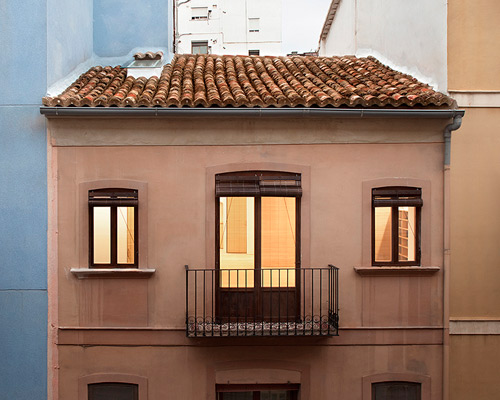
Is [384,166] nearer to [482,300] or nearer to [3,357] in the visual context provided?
[482,300]

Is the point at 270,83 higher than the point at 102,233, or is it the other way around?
the point at 270,83

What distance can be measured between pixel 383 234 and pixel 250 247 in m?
2.21

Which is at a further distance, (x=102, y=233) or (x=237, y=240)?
(x=237, y=240)

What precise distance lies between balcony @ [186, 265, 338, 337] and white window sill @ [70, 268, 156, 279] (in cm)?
71

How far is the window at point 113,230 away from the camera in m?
9.05

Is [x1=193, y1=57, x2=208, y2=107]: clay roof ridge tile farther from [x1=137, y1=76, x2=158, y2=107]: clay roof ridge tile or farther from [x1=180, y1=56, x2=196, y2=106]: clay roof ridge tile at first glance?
[x1=137, y1=76, x2=158, y2=107]: clay roof ridge tile

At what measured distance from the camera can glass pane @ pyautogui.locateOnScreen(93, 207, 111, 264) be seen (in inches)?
357

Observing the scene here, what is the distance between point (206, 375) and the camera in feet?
30.0

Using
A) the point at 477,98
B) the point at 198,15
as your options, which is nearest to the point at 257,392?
the point at 477,98

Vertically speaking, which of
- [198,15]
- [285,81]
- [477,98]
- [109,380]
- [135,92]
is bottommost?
[109,380]

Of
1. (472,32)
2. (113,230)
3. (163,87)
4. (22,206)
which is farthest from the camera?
(163,87)

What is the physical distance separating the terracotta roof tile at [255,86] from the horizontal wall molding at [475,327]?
355 centimetres

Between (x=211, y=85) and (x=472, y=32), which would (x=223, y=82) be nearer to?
(x=211, y=85)

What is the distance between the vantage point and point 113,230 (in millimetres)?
9031
